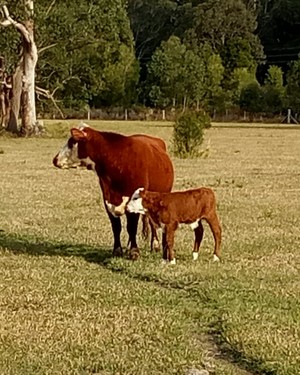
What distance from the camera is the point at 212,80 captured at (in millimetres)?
83688

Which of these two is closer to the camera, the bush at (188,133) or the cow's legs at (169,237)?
the cow's legs at (169,237)

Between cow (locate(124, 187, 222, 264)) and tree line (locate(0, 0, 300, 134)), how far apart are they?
3133 centimetres

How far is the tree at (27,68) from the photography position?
4066cm

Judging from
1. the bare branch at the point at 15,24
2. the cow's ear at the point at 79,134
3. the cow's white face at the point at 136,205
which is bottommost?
the cow's white face at the point at 136,205

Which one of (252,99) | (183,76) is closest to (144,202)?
(183,76)

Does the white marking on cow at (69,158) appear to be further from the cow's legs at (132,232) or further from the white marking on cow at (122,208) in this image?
the cow's legs at (132,232)

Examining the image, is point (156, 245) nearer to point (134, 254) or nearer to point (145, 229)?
point (145, 229)

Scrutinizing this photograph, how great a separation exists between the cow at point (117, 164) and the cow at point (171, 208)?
38cm

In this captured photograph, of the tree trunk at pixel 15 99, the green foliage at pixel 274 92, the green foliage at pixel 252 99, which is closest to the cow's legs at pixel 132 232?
the tree trunk at pixel 15 99

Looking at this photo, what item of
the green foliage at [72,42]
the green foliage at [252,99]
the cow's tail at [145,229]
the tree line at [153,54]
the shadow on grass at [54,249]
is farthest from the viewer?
the green foliage at [252,99]

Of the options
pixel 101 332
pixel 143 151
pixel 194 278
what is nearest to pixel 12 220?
pixel 143 151

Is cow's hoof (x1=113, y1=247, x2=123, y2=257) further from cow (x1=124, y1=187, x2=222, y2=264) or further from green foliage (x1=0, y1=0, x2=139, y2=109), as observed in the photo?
green foliage (x1=0, y1=0, x2=139, y2=109)

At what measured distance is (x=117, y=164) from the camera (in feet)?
35.2

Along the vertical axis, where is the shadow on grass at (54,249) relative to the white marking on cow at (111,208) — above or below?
Answer: below
